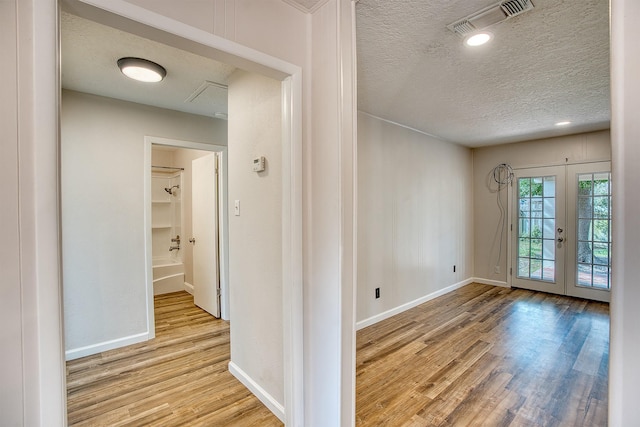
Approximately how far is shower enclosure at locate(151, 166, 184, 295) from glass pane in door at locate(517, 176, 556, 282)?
577 centimetres

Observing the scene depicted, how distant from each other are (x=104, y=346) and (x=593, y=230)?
620 cm

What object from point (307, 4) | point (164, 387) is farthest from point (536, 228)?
point (164, 387)

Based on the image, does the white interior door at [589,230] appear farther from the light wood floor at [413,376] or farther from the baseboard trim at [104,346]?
the baseboard trim at [104,346]

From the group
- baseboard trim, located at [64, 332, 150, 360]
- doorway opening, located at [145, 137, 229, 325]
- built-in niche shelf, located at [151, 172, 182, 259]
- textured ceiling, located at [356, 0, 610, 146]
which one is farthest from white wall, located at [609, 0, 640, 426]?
built-in niche shelf, located at [151, 172, 182, 259]

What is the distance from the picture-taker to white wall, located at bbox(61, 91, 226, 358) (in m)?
2.68

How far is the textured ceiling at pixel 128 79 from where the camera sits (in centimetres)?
185

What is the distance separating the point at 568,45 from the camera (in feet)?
Result: 6.42

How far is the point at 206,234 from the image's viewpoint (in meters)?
3.85

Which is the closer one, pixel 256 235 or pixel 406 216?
pixel 256 235

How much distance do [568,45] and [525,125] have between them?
2.18 meters

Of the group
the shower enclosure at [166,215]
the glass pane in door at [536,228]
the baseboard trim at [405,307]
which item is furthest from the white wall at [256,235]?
the glass pane in door at [536,228]

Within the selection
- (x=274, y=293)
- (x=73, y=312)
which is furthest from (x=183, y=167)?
(x=274, y=293)

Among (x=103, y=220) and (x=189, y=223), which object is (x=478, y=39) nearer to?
(x=103, y=220)

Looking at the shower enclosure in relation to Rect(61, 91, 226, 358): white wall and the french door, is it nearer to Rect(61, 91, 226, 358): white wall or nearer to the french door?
Rect(61, 91, 226, 358): white wall
